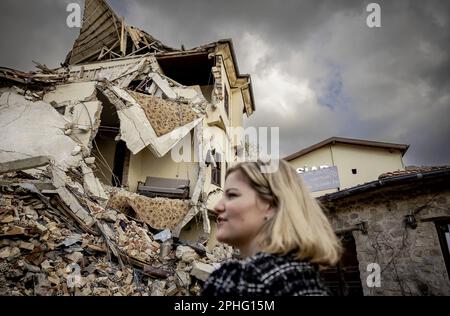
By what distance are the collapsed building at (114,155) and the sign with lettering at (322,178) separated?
4.53 m

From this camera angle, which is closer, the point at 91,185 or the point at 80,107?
the point at 91,185

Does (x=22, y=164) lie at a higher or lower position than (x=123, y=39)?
lower

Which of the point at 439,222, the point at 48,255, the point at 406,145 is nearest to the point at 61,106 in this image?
the point at 48,255

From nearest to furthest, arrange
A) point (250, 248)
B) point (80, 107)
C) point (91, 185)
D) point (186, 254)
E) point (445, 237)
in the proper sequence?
1. point (250, 248)
2. point (445, 237)
3. point (186, 254)
4. point (91, 185)
5. point (80, 107)

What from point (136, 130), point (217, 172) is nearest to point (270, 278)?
point (136, 130)

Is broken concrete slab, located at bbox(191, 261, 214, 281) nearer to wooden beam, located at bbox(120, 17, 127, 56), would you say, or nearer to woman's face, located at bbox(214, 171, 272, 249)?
woman's face, located at bbox(214, 171, 272, 249)

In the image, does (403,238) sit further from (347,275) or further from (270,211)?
(270,211)

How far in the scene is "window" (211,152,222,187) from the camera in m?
13.7

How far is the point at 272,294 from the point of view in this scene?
1.14 metres

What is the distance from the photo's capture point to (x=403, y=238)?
6.19 m

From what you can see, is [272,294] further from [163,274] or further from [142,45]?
[142,45]

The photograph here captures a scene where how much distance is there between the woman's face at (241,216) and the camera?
149 cm

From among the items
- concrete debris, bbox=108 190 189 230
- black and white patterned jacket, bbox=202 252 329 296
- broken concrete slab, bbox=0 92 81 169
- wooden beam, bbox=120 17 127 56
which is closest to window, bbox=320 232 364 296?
concrete debris, bbox=108 190 189 230

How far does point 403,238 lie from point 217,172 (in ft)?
30.2
